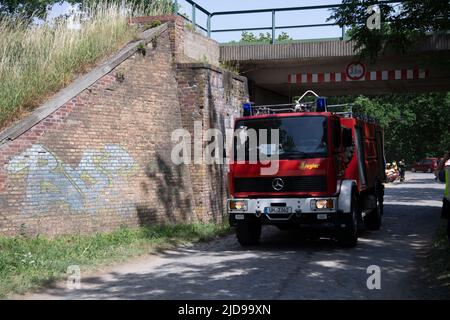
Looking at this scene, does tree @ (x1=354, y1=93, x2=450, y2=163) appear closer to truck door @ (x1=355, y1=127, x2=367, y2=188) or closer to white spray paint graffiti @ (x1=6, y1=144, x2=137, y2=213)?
truck door @ (x1=355, y1=127, x2=367, y2=188)

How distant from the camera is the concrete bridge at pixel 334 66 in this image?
1717cm

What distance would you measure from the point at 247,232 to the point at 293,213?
1333 mm

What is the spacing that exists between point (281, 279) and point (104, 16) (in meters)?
10.8

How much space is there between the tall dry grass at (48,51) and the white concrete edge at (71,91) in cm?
43

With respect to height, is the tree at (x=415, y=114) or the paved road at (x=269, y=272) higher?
the tree at (x=415, y=114)

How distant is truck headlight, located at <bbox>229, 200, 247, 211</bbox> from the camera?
428 inches

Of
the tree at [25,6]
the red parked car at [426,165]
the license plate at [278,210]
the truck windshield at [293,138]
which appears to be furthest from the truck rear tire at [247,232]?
the red parked car at [426,165]

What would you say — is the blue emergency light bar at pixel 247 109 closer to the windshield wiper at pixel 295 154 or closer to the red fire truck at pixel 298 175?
the red fire truck at pixel 298 175

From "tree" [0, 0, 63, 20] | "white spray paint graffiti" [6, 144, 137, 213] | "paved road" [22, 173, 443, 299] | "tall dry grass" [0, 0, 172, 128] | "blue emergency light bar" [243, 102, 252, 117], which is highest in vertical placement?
"tree" [0, 0, 63, 20]

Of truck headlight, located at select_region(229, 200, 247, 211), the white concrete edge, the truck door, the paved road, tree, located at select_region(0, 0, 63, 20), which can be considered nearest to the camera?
the paved road

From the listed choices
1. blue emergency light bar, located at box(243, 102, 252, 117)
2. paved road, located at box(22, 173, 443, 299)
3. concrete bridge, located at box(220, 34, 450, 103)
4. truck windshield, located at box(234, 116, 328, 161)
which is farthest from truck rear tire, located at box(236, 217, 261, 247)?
concrete bridge, located at box(220, 34, 450, 103)

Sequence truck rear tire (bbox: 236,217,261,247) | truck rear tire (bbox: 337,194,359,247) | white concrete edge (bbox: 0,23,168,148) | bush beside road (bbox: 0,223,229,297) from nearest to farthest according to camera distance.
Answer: bush beside road (bbox: 0,223,229,297)
white concrete edge (bbox: 0,23,168,148)
truck rear tire (bbox: 337,194,359,247)
truck rear tire (bbox: 236,217,261,247)

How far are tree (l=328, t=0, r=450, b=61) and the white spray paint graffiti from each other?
22.6ft
